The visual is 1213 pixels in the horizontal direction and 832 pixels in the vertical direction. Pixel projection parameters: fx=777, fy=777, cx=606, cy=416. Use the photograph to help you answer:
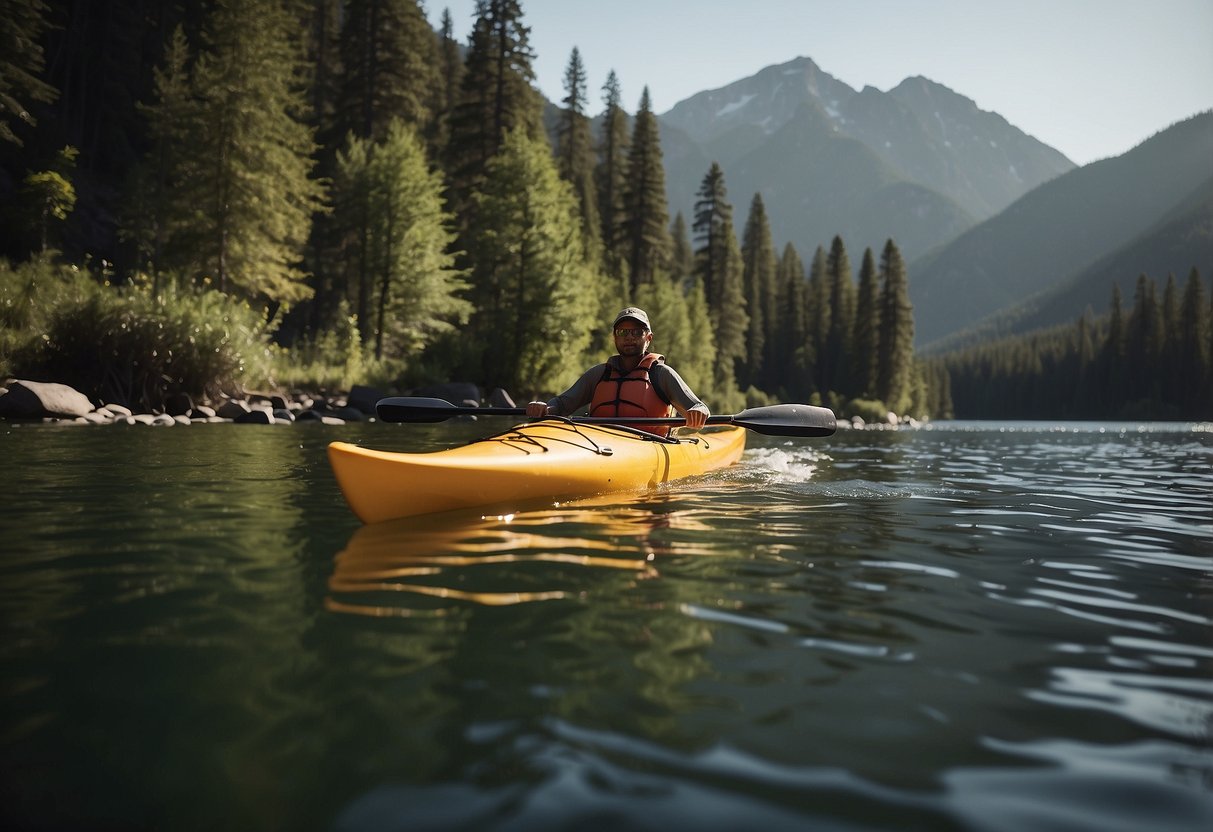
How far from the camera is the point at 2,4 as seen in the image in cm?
2002

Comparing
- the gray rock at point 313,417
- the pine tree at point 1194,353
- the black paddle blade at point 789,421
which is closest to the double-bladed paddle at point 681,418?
the black paddle blade at point 789,421

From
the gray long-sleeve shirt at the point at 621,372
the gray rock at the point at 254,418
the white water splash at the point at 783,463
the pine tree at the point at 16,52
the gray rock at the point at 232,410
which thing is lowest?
the white water splash at the point at 783,463

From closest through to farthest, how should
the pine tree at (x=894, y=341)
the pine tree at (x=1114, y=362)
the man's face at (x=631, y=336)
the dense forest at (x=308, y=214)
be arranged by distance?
the man's face at (x=631, y=336)
the dense forest at (x=308, y=214)
the pine tree at (x=894, y=341)
the pine tree at (x=1114, y=362)

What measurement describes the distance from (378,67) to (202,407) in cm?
2034

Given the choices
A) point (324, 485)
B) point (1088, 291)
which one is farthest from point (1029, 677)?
point (1088, 291)

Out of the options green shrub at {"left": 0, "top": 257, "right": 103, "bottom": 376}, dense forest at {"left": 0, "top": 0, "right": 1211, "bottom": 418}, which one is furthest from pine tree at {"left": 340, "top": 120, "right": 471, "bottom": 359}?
green shrub at {"left": 0, "top": 257, "right": 103, "bottom": 376}

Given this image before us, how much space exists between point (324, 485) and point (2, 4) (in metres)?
21.5

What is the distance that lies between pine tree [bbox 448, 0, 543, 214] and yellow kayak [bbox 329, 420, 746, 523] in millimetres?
27001

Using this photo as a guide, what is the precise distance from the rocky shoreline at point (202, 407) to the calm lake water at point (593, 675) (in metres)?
9.05

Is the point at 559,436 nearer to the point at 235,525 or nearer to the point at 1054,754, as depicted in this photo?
the point at 235,525

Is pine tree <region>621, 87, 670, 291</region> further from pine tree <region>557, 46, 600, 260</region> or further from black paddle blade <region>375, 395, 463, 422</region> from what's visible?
black paddle blade <region>375, 395, 463, 422</region>

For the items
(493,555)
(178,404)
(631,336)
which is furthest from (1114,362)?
(493,555)

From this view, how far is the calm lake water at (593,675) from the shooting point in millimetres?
1723

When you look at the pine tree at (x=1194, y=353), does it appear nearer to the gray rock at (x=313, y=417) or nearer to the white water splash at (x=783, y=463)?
the white water splash at (x=783, y=463)
